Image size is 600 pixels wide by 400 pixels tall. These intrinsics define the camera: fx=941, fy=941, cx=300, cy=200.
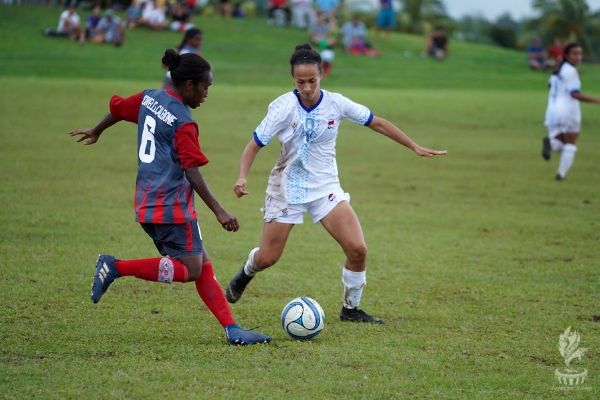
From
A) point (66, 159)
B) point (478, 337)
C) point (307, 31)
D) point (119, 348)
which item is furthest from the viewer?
point (307, 31)

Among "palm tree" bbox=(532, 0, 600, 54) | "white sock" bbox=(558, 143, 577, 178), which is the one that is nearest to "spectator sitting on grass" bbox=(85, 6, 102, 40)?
"white sock" bbox=(558, 143, 577, 178)

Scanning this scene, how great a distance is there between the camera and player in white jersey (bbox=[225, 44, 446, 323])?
22.8 ft

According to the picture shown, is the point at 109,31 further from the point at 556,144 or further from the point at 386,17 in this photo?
the point at 556,144

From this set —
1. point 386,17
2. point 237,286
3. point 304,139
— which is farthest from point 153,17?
point 304,139

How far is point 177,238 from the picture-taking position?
20.3 feet

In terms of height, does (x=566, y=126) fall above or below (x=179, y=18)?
above

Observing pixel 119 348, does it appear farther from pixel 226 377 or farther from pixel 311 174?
pixel 311 174

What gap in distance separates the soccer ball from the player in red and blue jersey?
0.78ft

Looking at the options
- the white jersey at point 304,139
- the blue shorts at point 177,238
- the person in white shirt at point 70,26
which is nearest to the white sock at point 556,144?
the white jersey at point 304,139

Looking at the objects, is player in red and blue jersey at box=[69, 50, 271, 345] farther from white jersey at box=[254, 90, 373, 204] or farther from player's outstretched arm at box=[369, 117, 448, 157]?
player's outstretched arm at box=[369, 117, 448, 157]

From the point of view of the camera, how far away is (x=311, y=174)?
23.2ft

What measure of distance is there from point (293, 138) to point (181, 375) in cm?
222

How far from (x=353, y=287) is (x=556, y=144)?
1027 centimetres

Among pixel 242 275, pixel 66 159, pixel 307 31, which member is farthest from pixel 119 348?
pixel 307 31
